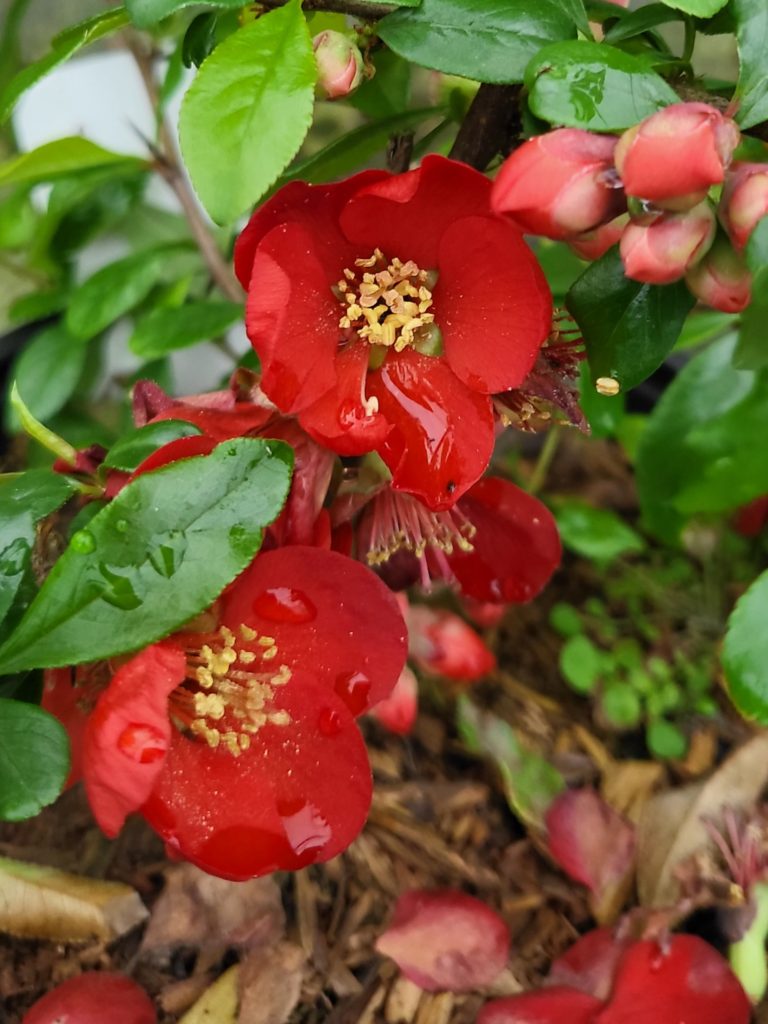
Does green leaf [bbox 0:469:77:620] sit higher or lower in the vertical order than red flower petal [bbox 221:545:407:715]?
higher

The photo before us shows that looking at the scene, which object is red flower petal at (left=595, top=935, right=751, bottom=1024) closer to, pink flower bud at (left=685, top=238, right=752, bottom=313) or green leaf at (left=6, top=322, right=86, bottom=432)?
pink flower bud at (left=685, top=238, right=752, bottom=313)

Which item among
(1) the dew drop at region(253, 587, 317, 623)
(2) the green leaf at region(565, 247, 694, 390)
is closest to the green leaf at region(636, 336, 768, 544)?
(2) the green leaf at region(565, 247, 694, 390)

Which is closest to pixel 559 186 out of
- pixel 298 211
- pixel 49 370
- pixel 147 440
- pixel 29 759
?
pixel 298 211

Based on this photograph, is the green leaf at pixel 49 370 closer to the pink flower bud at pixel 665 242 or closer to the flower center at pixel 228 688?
the flower center at pixel 228 688

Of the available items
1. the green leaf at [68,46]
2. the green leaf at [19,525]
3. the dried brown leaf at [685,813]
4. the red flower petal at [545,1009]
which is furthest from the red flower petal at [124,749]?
the dried brown leaf at [685,813]

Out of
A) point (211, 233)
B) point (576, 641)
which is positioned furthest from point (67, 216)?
point (576, 641)

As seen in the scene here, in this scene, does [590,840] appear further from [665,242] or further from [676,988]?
[665,242]

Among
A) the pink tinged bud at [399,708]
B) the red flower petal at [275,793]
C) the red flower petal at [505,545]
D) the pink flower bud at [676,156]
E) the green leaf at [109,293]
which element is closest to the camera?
the pink flower bud at [676,156]
